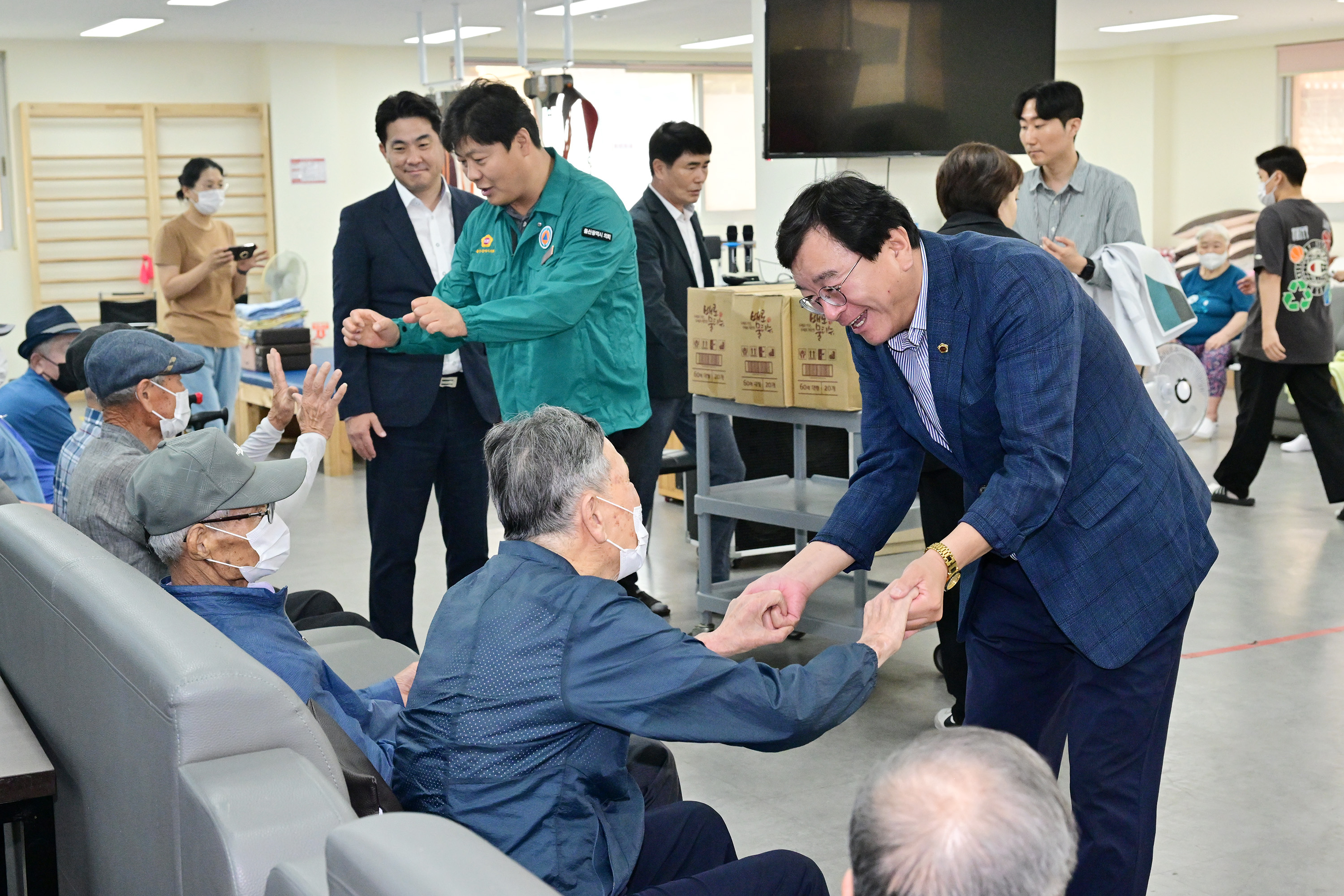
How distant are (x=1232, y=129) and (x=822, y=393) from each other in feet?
40.5

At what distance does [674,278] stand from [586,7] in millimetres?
6623

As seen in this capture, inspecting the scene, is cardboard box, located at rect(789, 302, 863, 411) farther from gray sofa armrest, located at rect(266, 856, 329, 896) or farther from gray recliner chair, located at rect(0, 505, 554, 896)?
gray sofa armrest, located at rect(266, 856, 329, 896)

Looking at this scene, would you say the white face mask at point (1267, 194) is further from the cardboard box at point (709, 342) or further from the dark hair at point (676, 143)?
the cardboard box at point (709, 342)

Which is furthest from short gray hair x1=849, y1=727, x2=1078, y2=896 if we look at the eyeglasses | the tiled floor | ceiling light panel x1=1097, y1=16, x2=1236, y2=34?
ceiling light panel x1=1097, y1=16, x2=1236, y2=34

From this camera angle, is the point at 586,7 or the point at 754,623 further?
the point at 586,7

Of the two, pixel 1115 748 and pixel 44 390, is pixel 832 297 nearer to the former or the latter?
pixel 1115 748

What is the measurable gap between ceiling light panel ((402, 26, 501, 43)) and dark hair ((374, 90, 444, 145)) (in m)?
8.38

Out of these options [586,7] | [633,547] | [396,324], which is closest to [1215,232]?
[586,7]

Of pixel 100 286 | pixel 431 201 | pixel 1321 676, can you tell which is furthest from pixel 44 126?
pixel 1321 676

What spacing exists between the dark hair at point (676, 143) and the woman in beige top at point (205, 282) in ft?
9.37

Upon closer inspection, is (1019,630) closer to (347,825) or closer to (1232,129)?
(347,825)

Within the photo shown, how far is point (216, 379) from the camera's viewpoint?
7062mm

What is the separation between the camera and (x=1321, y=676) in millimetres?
4109

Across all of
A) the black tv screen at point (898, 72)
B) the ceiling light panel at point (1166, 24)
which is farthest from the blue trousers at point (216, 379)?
the ceiling light panel at point (1166, 24)
